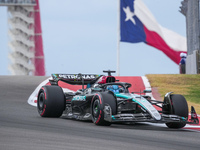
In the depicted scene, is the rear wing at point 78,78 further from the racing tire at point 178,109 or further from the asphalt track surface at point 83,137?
the racing tire at point 178,109

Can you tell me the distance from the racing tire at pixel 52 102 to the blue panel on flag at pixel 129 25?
19.3 m

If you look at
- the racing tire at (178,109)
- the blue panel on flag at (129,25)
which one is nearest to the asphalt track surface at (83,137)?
the racing tire at (178,109)

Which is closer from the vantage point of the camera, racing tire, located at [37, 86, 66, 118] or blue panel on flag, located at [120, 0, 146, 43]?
racing tire, located at [37, 86, 66, 118]

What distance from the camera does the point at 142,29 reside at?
32031mm

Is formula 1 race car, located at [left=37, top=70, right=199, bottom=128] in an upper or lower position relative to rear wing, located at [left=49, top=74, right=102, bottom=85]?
lower

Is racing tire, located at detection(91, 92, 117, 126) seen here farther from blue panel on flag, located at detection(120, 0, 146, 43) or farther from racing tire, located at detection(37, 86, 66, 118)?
blue panel on flag, located at detection(120, 0, 146, 43)

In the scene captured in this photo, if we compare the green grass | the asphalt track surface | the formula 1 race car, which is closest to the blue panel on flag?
the green grass

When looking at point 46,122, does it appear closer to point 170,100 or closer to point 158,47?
point 170,100

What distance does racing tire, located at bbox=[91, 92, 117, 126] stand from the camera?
408 inches

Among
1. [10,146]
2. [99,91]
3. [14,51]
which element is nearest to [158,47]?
[99,91]

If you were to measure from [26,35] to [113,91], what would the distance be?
81.6 metres

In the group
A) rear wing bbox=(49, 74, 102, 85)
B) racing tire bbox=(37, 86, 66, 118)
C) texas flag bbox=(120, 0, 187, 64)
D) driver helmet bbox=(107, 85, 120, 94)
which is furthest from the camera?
texas flag bbox=(120, 0, 187, 64)

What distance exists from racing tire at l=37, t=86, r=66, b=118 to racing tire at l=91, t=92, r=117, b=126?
1841mm

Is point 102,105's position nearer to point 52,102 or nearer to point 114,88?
point 114,88
